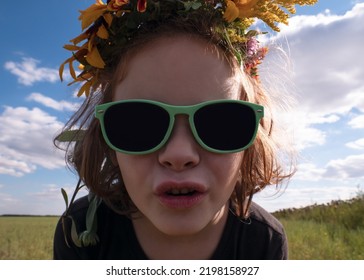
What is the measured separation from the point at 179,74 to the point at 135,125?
0.38 m

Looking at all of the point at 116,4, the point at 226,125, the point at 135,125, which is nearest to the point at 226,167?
the point at 226,125

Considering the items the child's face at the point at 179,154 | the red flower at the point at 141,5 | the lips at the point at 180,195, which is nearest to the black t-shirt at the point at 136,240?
the child's face at the point at 179,154

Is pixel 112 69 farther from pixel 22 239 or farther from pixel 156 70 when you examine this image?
pixel 22 239

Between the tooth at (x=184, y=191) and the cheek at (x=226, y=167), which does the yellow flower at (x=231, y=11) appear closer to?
→ the cheek at (x=226, y=167)

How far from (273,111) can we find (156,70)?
1.24m

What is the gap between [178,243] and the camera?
2.80 metres

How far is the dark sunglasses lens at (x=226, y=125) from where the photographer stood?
215 cm

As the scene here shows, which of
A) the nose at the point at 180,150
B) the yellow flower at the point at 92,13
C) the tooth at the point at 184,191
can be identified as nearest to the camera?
the nose at the point at 180,150

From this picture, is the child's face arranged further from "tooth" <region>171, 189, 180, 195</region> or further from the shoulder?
the shoulder

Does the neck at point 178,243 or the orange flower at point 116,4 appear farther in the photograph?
→ the neck at point 178,243

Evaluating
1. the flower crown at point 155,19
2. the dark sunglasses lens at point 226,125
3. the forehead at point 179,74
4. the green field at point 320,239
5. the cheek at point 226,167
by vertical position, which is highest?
the flower crown at point 155,19

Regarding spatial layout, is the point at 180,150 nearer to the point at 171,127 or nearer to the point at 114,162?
the point at 171,127

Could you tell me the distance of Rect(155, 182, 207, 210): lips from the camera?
2145 millimetres

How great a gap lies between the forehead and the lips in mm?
443
